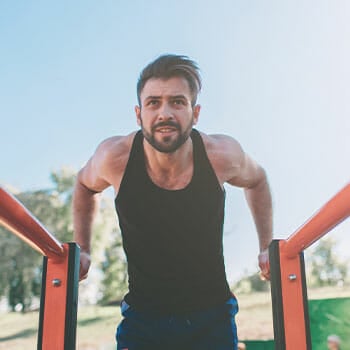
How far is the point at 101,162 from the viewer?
2074mm

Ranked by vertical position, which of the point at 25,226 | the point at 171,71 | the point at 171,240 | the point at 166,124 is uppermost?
the point at 171,71

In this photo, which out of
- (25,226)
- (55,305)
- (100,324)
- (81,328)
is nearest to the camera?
(25,226)

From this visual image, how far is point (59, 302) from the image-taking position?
1560 millimetres

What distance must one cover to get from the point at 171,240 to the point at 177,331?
33cm

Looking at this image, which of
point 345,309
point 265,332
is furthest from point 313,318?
point 265,332

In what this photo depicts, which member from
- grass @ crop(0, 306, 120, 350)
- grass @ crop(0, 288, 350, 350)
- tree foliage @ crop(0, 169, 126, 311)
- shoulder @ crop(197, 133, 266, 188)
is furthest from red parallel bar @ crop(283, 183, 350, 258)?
tree foliage @ crop(0, 169, 126, 311)

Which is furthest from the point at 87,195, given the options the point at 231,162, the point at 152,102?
the point at 231,162

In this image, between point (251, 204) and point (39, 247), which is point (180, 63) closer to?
point (251, 204)

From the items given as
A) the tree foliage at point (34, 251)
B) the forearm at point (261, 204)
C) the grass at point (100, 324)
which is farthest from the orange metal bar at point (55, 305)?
the tree foliage at point (34, 251)

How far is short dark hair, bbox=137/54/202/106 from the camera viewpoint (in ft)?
6.77

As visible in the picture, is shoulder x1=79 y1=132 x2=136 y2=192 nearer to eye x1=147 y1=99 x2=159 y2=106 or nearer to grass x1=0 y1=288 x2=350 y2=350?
eye x1=147 y1=99 x2=159 y2=106

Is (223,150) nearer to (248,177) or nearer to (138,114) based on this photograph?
(248,177)

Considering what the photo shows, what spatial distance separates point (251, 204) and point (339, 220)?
1104 mm

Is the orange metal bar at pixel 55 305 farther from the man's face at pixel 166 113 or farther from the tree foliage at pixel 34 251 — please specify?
the tree foliage at pixel 34 251
